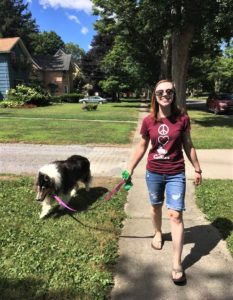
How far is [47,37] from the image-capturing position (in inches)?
3748

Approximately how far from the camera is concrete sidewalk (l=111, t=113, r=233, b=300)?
149 inches

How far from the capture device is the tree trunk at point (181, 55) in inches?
670

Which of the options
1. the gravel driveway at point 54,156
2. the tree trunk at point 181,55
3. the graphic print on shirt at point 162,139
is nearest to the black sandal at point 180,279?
the graphic print on shirt at point 162,139

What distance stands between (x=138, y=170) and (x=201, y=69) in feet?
108

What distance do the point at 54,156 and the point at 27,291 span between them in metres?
6.77

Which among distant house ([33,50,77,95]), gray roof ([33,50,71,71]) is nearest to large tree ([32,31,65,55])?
gray roof ([33,50,71,71])

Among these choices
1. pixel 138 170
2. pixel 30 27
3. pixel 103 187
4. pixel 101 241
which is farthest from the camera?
pixel 30 27

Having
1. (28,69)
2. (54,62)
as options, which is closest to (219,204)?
(28,69)

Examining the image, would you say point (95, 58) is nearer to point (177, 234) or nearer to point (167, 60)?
point (167, 60)

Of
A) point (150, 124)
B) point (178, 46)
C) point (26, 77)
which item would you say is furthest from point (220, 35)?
point (26, 77)

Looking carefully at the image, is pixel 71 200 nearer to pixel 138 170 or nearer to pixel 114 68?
pixel 138 170

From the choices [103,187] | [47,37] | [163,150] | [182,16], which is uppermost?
[47,37]

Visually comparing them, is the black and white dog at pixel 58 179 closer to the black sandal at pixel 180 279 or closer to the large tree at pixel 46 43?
the black sandal at pixel 180 279

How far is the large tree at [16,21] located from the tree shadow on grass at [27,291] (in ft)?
249
